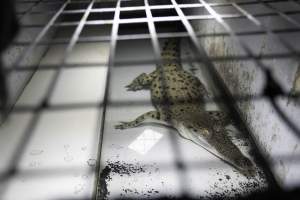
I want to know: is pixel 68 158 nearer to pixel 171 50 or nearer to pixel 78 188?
pixel 78 188

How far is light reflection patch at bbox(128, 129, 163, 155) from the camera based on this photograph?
219 centimetres

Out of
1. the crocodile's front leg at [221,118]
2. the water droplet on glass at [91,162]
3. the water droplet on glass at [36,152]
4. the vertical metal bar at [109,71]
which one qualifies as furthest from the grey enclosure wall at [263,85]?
the water droplet on glass at [36,152]

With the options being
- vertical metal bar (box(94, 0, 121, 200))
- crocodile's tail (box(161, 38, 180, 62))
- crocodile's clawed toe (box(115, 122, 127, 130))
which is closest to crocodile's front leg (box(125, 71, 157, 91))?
crocodile's tail (box(161, 38, 180, 62))

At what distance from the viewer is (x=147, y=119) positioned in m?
2.43

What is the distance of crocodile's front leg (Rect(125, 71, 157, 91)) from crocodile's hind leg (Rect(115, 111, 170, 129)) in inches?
18.4

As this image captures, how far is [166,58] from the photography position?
2.97 metres

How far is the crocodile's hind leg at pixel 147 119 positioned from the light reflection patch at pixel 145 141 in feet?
0.29

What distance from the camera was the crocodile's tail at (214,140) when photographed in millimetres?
2023

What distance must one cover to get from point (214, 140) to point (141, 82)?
97 centimetres

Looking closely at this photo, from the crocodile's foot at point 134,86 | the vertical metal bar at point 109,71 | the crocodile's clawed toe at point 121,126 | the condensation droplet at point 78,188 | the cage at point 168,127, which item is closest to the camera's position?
the vertical metal bar at point 109,71

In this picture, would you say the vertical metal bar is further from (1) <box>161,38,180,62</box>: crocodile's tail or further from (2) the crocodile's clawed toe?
(1) <box>161,38,180,62</box>: crocodile's tail

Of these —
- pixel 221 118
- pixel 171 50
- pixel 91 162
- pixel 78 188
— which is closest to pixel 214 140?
pixel 221 118

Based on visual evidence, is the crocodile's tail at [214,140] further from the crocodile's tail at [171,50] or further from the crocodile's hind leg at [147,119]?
the crocodile's tail at [171,50]

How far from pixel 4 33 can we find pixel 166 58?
267 centimetres
